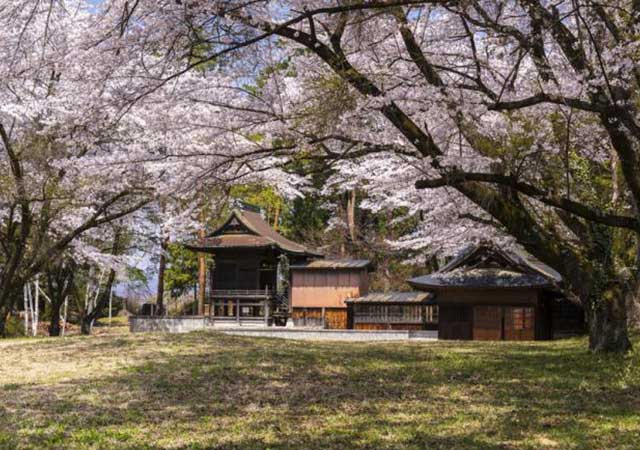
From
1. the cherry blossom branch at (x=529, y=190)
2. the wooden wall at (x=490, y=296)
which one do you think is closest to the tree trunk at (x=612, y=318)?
the cherry blossom branch at (x=529, y=190)

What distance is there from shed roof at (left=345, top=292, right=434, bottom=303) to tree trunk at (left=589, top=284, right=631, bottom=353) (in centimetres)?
1340

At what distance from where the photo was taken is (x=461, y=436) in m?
5.84

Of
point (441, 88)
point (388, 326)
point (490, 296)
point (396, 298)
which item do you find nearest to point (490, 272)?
point (490, 296)

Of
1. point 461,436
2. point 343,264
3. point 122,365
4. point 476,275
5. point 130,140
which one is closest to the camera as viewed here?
point 461,436

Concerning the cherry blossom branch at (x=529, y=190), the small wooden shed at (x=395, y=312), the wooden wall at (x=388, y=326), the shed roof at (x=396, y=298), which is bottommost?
the wooden wall at (x=388, y=326)

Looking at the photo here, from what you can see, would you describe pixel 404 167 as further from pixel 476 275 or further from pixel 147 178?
pixel 476 275

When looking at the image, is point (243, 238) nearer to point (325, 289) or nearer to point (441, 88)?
point (325, 289)

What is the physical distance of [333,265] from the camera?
28.3 metres

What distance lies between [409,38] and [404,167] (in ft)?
18.2

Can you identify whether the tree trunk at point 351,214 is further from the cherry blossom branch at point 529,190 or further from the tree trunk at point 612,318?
the cherry blossom branch at point 529,190

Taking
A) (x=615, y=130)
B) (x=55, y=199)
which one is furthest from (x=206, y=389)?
(x=55, y=199)

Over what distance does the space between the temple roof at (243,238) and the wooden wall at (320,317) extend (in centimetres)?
270

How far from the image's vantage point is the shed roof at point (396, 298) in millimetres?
25188

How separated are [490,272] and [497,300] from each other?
3.09 feet
